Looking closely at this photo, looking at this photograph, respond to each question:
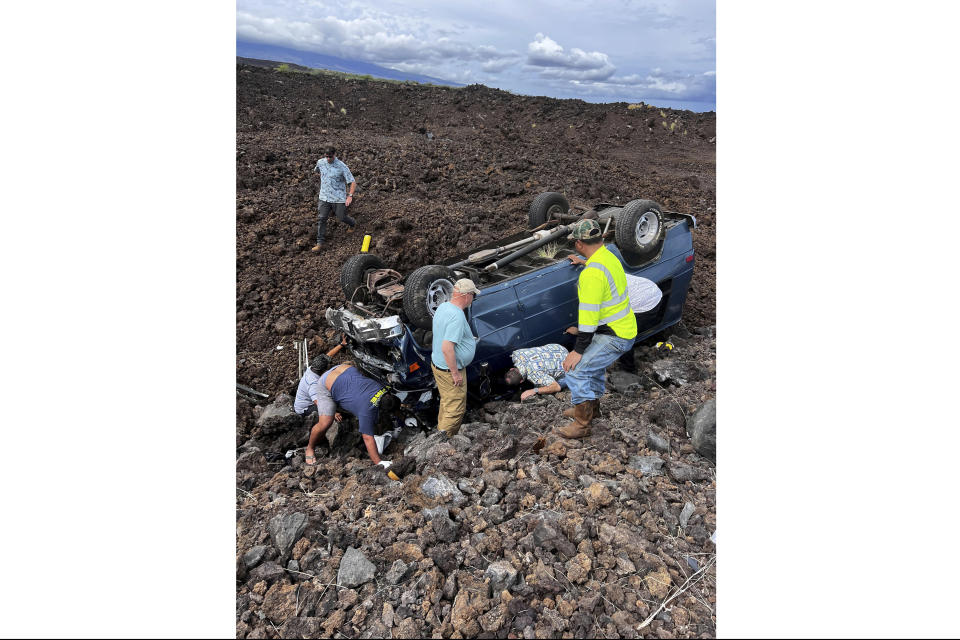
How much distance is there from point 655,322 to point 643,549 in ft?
11.5

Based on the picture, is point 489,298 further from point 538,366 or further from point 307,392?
point 307,392

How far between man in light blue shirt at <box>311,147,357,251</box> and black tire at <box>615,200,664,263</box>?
467cm

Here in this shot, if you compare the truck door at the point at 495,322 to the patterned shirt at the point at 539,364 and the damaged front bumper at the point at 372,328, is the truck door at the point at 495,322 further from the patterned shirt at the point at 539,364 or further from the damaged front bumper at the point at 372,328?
the damaged front bumper at the point at 372,328

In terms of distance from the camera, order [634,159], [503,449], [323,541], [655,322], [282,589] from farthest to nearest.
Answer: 1. [634,159]
2. [655,322]
3. [503,449]
4. [323,541]
5. [282,589]

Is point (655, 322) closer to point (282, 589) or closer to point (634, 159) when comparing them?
point (282, 589)

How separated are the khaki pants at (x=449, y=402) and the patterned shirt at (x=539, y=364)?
56cm

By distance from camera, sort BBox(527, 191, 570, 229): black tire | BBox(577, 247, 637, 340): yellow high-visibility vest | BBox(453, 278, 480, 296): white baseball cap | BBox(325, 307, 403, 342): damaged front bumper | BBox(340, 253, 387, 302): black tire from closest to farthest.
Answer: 1. BBox(577, 247, 637, 340): yellow high-visibility vest
2. BBox(453, 278, 480, 296): white baseball cap
3. BBox(325, 307, 403, 342): damaged front bumper
4. BBox(340, 253, 387, 302): black tire
5. BBox(527, 191, 570, 229): black tire

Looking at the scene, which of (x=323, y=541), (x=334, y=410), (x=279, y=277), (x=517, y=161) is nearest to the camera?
(x=323, y=541)

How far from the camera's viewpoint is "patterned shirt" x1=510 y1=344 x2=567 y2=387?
456 cm

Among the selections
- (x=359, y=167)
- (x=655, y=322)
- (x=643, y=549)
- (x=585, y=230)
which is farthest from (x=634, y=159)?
(x=643, y=549)

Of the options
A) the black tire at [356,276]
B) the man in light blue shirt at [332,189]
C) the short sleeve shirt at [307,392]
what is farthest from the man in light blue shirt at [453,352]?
the man in light blue shirt at [332,189]

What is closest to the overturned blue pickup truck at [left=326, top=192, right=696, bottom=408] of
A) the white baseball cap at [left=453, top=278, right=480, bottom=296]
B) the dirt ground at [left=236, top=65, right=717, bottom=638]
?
the white baseball cap at [left=453, top=278, right=480, bottom=296]

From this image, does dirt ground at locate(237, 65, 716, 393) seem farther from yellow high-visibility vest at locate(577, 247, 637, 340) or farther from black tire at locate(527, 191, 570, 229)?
yellow high-visibility vest at locate(577, 247, 637, 340)
